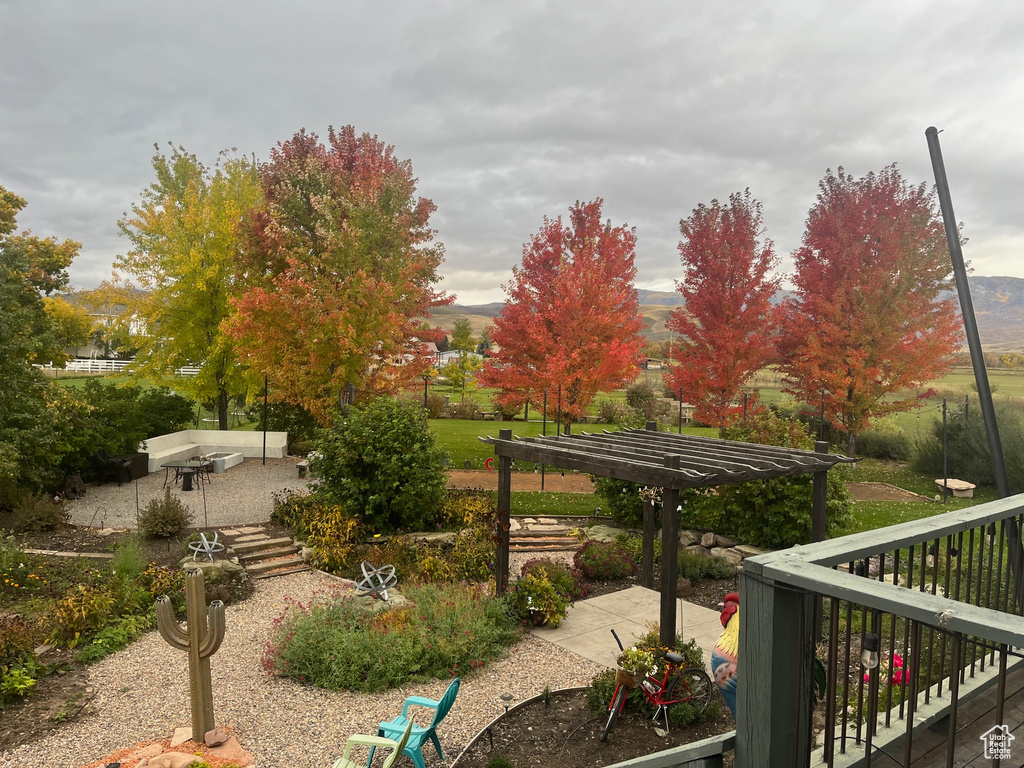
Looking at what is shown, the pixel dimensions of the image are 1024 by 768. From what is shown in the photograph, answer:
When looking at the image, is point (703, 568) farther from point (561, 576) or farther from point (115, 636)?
point (115, 636)

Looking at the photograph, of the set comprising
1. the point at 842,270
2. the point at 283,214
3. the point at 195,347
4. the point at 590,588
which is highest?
the point at 283,214

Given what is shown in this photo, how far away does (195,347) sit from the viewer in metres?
22.7

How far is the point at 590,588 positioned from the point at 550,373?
30.2ft

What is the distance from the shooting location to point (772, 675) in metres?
2.10

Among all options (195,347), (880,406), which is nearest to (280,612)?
(195,347)

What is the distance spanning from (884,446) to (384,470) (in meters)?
21.2

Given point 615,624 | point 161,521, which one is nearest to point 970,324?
point 615,624

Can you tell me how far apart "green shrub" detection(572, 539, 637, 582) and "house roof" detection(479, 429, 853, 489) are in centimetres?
208

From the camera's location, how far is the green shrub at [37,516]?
12.9m

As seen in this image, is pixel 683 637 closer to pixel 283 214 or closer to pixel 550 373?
pixel 550 373

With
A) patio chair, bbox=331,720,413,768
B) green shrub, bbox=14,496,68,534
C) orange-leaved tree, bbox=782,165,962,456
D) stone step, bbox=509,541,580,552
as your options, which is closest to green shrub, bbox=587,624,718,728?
patio chair, bbox=331,720,413,768

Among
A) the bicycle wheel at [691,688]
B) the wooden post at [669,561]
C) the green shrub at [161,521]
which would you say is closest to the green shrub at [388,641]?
the wooden post at [669,561]

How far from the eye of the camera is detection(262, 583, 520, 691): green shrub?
764cm

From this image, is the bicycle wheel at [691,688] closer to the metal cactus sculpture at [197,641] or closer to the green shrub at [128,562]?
the metal cactus sculpture at [197,641]
